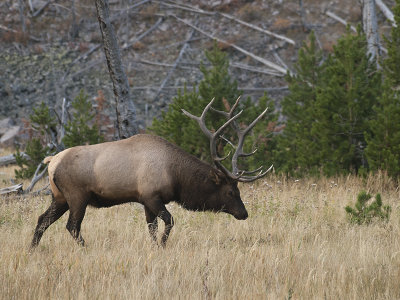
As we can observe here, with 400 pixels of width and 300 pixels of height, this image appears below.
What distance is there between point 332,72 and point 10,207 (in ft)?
21.6

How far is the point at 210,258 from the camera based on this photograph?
4.60 meters

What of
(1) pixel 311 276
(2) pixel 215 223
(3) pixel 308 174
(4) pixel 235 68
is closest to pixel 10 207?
(2) pixel 215 223

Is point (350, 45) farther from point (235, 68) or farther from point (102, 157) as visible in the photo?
point (235, 68)

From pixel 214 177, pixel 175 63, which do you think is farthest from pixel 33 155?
pixel 175 63

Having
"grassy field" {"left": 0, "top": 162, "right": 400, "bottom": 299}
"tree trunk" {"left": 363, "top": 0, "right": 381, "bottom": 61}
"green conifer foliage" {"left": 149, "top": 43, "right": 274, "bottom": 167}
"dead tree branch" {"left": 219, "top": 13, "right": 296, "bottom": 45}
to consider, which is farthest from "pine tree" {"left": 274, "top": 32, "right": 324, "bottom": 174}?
"dead tree branch" {"left": 219, "top": 13, "right": 296, "bottom": 45}

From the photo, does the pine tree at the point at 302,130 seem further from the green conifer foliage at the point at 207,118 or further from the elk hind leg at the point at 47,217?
the elk hind leg at the point at 47,217

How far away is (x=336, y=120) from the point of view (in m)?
9.51

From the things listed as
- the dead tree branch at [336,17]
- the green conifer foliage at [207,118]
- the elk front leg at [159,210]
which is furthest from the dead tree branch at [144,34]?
the elk front leg at [159,210]

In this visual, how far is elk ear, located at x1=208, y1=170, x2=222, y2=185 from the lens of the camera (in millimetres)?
5902

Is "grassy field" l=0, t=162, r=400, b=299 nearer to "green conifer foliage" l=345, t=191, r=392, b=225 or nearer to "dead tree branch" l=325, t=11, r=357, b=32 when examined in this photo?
"green conifer foliage" l=345, t=191, r=392, b=225

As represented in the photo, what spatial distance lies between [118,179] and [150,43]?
20220 mm

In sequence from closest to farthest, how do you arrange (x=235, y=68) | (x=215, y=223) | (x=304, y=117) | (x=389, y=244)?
(x=389, y=244) < (x=215, y=223) < (x=304, y=117) < (x=235, y=68)

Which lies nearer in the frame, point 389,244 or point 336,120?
point 389,244

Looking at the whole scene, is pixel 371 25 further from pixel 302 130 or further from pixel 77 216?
pixel 77 216
